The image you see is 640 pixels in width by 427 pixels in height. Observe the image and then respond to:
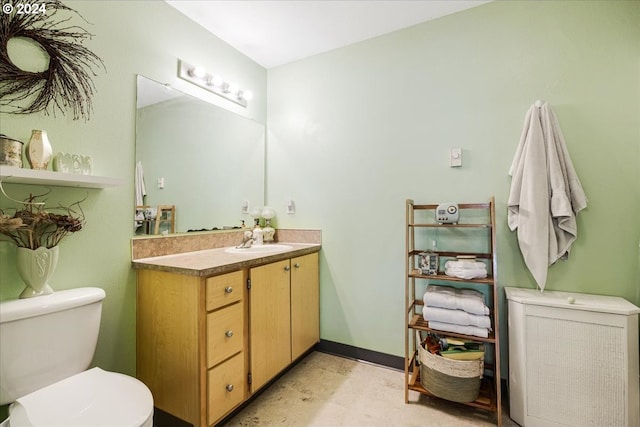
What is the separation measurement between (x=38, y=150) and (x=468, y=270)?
2145mm

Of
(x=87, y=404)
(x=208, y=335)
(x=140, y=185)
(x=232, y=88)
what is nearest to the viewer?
(x=87, y=404)

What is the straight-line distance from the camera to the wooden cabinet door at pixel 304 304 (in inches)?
78.8

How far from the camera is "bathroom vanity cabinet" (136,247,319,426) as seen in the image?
1321 mm

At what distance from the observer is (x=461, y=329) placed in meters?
1.59

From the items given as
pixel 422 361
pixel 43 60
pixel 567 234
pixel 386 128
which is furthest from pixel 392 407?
pixel 43 60

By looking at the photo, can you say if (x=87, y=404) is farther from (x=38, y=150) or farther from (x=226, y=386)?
(x=38, y=150)

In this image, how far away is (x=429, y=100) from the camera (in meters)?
1.99

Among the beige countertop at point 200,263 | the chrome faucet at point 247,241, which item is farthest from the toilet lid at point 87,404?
the chrome faucet at point 247,241

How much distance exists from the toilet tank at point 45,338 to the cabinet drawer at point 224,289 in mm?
483

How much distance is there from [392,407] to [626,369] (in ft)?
3.71

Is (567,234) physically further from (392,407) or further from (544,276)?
(392,407)

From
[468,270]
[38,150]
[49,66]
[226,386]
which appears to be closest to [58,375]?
[226,386]

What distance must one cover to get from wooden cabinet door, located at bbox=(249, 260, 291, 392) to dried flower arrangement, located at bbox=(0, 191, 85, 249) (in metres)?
0.86

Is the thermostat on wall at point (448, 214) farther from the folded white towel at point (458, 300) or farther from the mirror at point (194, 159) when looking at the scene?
the mirror at point (194, 159)
